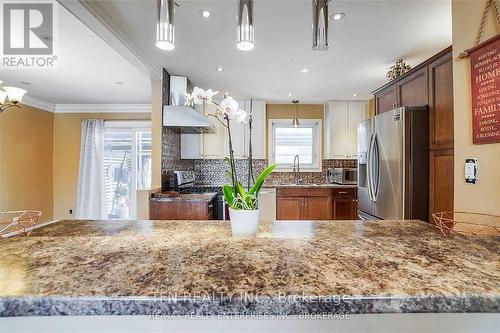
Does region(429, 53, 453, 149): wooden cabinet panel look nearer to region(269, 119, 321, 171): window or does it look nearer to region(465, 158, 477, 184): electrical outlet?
region(465, 158, 477, 184): electrical outlet

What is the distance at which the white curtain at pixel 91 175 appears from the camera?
5090mm

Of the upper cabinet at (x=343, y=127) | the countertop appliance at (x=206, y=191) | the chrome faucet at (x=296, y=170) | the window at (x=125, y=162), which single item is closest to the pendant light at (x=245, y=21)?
the countertop appliance at (x=206, y=191)

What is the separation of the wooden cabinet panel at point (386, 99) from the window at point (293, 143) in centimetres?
182

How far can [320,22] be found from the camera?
0.96m

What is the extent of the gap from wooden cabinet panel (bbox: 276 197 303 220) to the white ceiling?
2745mm

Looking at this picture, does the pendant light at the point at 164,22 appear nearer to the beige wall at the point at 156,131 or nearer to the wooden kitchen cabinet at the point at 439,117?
the wooden kitchen cabinet at the point at 439,117

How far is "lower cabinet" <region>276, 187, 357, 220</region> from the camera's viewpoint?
14.1ft

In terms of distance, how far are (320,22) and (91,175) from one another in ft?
17.6

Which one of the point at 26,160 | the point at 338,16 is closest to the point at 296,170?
the point at 338,16

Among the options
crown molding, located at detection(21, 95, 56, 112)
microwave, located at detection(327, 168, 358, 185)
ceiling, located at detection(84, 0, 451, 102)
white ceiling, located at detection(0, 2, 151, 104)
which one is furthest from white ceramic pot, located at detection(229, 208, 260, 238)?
crown molding, located at detection(21, 95, 56, 112)

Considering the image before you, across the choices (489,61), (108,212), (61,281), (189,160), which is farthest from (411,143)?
(108,212)

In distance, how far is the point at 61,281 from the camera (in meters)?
0.55

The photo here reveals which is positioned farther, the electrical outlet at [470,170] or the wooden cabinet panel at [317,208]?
the wooden cabinet panel at [317,208]

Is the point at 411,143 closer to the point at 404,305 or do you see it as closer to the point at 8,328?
the point at 404,305
